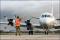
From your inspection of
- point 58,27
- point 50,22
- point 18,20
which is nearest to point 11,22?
point 50,22

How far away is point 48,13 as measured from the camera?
2019 centimetres

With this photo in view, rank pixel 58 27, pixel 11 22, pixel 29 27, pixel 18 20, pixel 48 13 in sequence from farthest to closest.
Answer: pixel 58 27
pixel 48 13
pixel 11 22
pixel 29 27
pixel 18 20

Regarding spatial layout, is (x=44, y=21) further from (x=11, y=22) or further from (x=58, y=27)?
(x=58, y=27)

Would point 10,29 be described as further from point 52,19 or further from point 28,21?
point 28,21

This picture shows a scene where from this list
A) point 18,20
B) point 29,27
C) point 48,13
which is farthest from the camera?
point 48,13

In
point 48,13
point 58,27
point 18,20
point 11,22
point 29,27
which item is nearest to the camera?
point 18,20

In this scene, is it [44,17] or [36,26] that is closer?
[44,17]

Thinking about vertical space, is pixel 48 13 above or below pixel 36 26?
above

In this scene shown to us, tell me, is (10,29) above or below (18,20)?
A: below

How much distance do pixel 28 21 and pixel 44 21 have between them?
431 cm

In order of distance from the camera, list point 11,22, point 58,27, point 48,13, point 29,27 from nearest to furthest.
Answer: point 29,27 < point 11,22 < point 48,13 < point 58,27

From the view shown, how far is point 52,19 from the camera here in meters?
19.8

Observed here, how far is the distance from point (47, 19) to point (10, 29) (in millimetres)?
3955

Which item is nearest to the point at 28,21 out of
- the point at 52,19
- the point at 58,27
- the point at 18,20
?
the point at 18,20
